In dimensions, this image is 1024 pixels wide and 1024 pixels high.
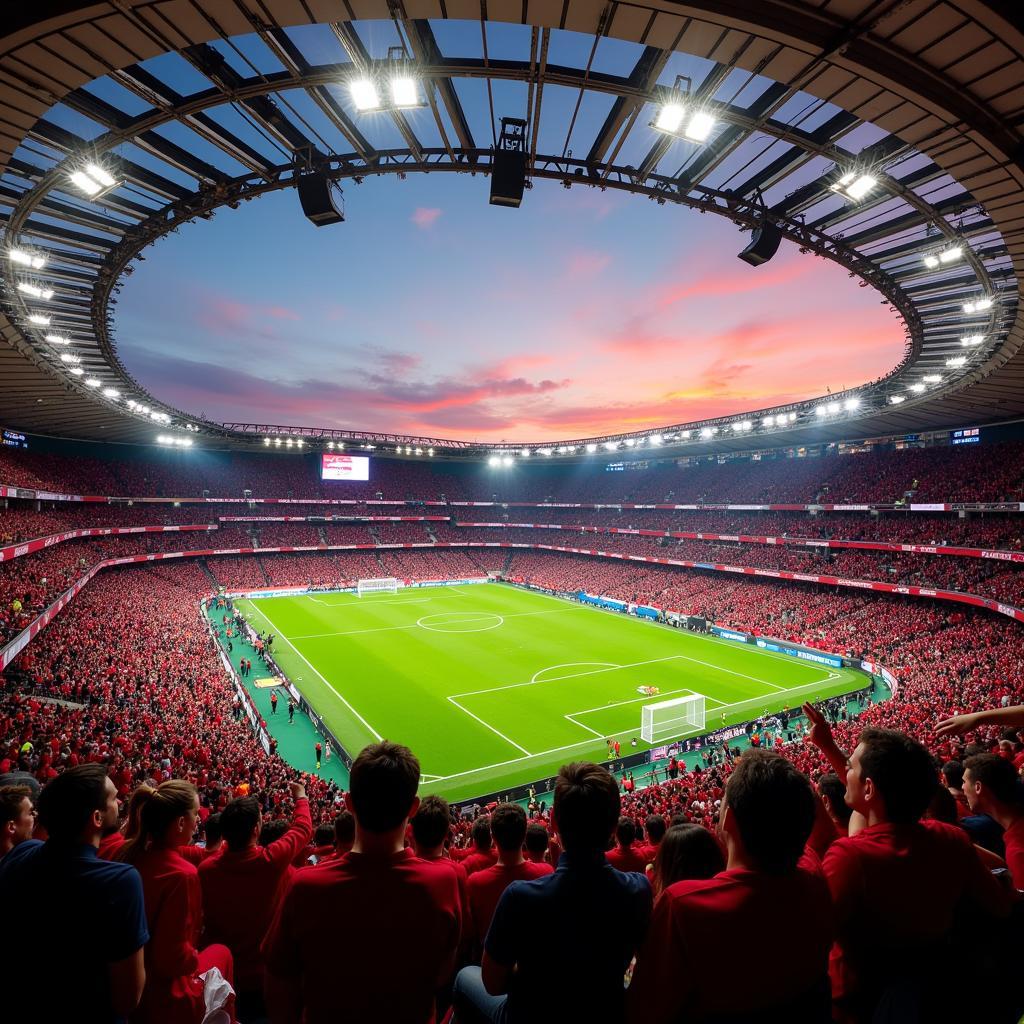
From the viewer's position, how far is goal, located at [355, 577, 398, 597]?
56.8 metres

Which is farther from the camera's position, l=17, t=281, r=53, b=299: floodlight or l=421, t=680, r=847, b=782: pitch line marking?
l=421, t=680, r=847, b=782: pitch line marking

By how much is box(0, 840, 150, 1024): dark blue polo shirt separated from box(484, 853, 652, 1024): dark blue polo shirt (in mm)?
1688

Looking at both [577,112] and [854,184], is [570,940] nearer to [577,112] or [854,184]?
[577,112]

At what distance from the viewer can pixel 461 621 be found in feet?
150

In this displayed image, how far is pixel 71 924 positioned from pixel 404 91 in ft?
30.9

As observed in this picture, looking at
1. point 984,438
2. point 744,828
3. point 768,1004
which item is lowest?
point 768,1004

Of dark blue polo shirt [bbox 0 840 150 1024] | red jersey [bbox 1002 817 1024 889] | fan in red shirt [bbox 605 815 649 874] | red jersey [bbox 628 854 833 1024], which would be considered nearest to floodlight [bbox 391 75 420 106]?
dark blue polo shirt [bbox 0 840 150 1024]

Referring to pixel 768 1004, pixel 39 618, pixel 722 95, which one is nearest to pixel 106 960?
pixel 768 1004

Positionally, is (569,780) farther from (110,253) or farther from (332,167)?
(110,253)

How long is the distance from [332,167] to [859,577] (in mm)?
39320

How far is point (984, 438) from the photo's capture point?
36.9m

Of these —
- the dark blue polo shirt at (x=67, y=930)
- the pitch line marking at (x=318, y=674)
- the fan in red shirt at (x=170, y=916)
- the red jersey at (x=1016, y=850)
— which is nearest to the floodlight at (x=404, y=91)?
the fan in red shirt at (x=170, y=916)

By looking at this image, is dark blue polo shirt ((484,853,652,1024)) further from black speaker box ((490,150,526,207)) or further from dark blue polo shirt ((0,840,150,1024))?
black speaker box ((490,150,526,207))

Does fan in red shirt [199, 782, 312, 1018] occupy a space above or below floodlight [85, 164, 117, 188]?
below
